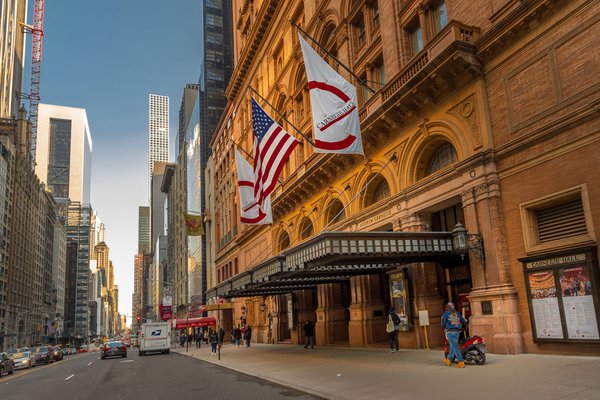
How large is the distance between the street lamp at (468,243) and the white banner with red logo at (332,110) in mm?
4623

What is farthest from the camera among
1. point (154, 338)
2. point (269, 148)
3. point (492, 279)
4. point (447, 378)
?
point (154, 338)

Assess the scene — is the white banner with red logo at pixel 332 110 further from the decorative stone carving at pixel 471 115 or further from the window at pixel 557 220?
the window at pixel 557 220

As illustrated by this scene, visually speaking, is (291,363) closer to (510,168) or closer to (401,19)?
(510,168)

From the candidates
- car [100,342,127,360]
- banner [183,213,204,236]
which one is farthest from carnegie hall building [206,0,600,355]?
banner [183,213,204,236]

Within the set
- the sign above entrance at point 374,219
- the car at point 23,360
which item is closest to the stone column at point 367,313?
the sign above entrance at point 374,219

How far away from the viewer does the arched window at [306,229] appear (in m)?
34.4

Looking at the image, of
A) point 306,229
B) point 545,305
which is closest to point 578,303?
point 545,305

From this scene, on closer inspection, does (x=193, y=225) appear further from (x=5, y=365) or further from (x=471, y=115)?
(x=471, y=115)

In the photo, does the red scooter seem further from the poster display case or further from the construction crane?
the construction crane

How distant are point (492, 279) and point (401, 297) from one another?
5210mm

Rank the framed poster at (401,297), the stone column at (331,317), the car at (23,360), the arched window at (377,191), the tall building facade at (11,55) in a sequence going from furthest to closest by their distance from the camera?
the tall building facade at (11,55) < the car at (23,360) < the stone column at (331,317) < the arched window at (377,191) < the framed poster at (401,297)

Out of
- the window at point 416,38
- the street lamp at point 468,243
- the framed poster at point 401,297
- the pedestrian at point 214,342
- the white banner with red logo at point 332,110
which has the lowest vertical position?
the pedestrian at point 214,342

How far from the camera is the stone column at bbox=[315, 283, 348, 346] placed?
98.6 ft

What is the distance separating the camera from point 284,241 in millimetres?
39469
